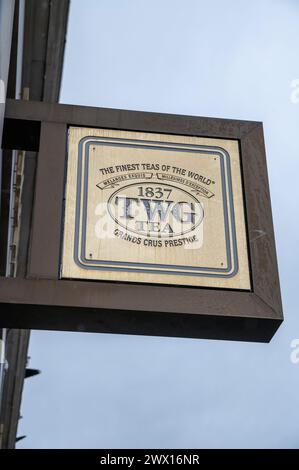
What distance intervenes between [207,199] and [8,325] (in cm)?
124

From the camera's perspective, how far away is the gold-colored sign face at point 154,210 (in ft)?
10.9

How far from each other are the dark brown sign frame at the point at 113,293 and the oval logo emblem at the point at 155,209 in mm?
292

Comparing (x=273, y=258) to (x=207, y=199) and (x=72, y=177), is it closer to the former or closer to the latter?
(x=207, y=199)

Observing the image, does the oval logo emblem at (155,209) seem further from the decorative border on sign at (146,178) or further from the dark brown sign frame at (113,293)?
the dark brown sign frame at (113,293)

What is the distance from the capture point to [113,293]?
3.19 metres

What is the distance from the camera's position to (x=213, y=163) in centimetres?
377

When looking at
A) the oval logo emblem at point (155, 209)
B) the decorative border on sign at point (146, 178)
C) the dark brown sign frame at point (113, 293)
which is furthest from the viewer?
the oval logo emblem at point (155, 209)

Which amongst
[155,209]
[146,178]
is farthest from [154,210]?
[146,178]

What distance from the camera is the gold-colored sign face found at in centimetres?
333

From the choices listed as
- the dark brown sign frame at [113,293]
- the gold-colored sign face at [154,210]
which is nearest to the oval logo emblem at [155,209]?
the gold-colored sign face at [154,210]

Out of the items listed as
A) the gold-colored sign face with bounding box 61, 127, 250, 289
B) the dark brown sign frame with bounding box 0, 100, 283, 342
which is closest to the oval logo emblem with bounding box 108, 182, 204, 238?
the gold-colored sign face with bounding box 61, 127, 250, 289

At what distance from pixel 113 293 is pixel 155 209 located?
0.58 meters
